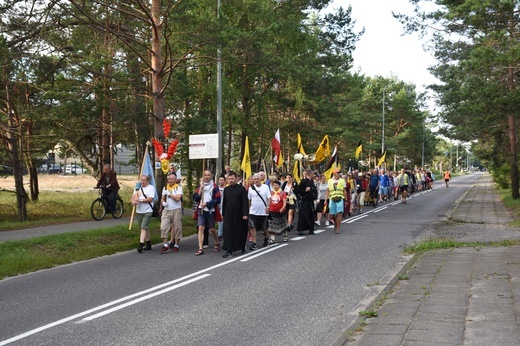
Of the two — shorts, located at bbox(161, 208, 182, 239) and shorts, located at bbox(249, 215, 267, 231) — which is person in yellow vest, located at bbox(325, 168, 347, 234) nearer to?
shorts, located at bbox(249, 215, 267, 231)

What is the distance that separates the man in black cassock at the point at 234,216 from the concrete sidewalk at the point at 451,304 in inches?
149

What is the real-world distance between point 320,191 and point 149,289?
11.9 metres

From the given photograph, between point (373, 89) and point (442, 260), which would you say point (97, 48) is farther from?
point (373, 89)

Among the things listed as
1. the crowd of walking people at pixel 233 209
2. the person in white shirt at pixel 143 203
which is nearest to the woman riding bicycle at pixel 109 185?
the crowd of walking people at pixel 233 209

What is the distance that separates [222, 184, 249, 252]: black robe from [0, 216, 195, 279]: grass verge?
2.66 meters

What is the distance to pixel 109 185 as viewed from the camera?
65.1ft

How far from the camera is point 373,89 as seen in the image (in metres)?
78.4

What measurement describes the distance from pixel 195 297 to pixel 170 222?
5380mm

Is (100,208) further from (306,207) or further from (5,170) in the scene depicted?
(5,170)

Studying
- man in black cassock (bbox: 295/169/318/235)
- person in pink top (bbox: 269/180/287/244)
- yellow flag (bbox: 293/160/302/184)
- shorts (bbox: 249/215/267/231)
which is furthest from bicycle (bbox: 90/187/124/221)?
shorts (bbox: 249/215/267/231)

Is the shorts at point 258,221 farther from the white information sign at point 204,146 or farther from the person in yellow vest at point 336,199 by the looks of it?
the white information sign at point 204,146

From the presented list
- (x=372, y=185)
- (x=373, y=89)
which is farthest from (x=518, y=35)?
(x=373, y=89)

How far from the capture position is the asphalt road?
630 cm

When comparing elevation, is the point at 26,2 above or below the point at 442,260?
above
